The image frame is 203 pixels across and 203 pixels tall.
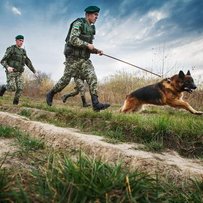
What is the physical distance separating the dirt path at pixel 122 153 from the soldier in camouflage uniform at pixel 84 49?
2.08 meters

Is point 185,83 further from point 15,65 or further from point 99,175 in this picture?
point 99,175

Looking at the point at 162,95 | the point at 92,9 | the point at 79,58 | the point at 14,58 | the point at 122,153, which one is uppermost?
the point at 92,9

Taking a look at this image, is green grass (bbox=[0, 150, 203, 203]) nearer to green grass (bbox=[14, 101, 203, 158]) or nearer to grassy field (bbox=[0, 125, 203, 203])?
grassy field (bbox=[0, 125, 203, 203])

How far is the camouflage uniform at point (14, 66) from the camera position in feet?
40.2

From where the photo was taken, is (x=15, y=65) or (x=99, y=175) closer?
(x=99, y=175)

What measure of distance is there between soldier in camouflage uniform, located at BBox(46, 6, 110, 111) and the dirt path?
6.83ft

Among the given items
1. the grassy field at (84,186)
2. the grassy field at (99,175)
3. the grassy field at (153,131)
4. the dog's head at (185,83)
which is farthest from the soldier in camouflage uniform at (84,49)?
the grassy field at (84,186)

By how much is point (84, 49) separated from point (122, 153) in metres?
4.62

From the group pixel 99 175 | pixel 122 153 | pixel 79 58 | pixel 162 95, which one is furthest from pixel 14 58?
pixel 99 175

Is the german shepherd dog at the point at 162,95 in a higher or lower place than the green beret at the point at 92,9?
lower

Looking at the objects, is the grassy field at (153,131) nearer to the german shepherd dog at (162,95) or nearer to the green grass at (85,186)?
the green grass at (85,186)

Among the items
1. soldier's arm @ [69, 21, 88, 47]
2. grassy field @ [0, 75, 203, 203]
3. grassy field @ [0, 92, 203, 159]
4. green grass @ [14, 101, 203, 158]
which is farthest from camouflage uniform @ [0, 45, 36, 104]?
grassy field @ [0, 75, 203, 203]

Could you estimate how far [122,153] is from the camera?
4.62 metres

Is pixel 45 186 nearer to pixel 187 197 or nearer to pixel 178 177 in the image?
pixel 187 197
